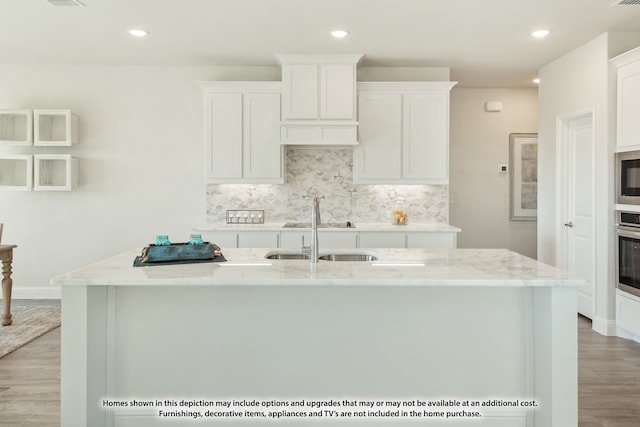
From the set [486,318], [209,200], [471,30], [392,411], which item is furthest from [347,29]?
[392,411]

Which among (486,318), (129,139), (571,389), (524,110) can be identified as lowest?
(571,389)

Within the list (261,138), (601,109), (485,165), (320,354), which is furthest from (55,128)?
(601,109)

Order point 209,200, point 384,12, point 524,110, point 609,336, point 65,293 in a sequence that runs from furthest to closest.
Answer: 1. point 524,110
2. point 209,200
3. point 609,336
4. point 384,12
5. point 65,293

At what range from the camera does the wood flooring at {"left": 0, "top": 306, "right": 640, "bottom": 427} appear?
2.73 metres

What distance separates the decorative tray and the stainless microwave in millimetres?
3346

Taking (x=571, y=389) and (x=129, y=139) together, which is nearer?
(x=571, y=389)

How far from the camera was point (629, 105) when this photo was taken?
4039 mm

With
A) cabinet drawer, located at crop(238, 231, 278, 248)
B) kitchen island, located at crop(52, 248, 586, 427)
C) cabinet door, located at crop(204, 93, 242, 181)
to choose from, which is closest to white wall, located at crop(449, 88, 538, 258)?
cabinet drawer, located at crop(238, 231, 278, 248)

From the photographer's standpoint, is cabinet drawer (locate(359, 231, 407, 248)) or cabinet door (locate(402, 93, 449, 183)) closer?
cabinet drawer (locate(359, 231, 407, 248))

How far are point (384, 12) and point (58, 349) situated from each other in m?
3.72

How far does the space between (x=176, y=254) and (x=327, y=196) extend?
320cm

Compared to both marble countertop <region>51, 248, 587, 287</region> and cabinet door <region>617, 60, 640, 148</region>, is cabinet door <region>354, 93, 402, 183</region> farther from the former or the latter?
marble countertop <region>51, 248, 587, 287</region>

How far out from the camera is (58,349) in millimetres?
3883

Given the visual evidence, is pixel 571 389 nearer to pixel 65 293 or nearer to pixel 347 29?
pixel 65 293
